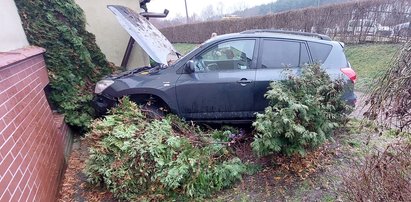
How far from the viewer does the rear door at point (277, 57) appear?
3947mm

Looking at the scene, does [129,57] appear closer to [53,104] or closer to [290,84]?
[53,104]

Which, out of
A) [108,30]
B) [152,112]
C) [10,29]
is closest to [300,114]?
[152,112]

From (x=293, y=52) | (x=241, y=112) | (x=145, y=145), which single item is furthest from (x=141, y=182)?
(x=293, y=52)

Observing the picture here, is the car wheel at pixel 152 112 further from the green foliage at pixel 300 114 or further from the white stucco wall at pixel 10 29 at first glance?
the white stucco wall at pixel 10 29

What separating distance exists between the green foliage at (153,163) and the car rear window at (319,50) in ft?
6.77

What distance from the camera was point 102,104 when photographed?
441 centimetres

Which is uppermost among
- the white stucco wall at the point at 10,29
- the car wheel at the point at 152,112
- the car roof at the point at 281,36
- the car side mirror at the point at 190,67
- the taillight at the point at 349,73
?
the white stucco wall at the point at 10,29

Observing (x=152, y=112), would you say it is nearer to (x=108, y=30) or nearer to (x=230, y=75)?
(x=230, y=75)

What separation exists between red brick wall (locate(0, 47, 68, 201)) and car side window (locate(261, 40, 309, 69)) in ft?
10.3

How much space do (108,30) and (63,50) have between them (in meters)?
2.17

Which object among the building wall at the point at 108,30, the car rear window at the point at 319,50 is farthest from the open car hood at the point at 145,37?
the car rear window at the point at 319,50

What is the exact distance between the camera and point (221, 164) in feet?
10.8

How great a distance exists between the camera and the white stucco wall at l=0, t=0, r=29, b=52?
11.1 feet

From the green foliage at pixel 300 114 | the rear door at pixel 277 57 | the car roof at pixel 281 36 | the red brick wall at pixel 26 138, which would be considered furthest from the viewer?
the car roof at pixel 281 36
